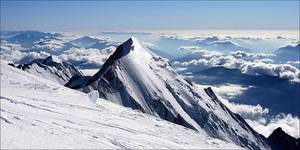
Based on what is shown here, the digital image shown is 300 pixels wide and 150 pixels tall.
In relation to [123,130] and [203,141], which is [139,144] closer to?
[123,130]

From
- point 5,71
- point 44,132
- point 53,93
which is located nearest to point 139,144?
point 44,132

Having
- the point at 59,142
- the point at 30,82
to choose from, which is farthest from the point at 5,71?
the point at 59,142

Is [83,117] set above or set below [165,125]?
above

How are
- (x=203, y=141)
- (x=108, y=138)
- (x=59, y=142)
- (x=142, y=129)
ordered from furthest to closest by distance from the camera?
(x=203, y=141)
(x=142, y=129)
(x=108, y=138)
(x=59, y=142)

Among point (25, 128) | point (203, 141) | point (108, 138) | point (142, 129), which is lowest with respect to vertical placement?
point (203, 141)

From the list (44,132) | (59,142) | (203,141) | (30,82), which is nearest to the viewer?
(59,142)

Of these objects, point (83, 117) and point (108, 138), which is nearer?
point (108, 138)

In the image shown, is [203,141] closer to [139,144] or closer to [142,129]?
[142,129]
